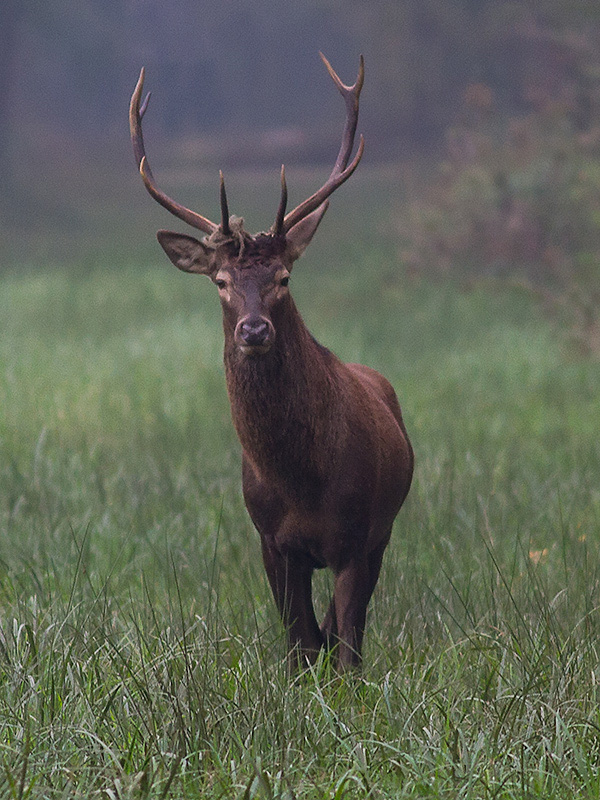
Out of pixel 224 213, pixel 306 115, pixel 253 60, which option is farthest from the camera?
pixel 253 60

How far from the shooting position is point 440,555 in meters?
4.53

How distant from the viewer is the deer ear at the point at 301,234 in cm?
382

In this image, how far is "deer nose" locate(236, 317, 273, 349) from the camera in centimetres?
346

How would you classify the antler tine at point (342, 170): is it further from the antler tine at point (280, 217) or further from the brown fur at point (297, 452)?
the brown fur at point (297, 452)

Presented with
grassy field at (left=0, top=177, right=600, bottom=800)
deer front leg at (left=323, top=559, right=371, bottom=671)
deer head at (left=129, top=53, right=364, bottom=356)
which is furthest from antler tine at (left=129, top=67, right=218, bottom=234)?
deer front leg at (left=323, top=559, right=371, bottom=671)

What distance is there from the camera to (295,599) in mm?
3912

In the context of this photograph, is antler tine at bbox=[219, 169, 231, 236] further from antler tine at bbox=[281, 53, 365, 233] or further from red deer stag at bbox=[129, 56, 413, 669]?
antler tine at bbox=[281, 53, 365, 233]

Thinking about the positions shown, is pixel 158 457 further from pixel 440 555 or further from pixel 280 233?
pixel 280 233

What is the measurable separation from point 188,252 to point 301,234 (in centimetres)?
36

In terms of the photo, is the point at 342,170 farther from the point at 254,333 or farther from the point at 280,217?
the point at 254,333

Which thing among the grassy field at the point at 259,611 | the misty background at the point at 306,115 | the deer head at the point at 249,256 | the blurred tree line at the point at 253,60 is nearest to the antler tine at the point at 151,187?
the deer head at the point at 249,256

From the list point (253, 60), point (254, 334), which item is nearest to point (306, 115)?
point (253, 60)

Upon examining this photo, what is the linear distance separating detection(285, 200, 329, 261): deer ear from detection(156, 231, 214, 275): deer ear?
9.6 inches

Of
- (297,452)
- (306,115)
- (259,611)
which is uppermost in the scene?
(306,115)
